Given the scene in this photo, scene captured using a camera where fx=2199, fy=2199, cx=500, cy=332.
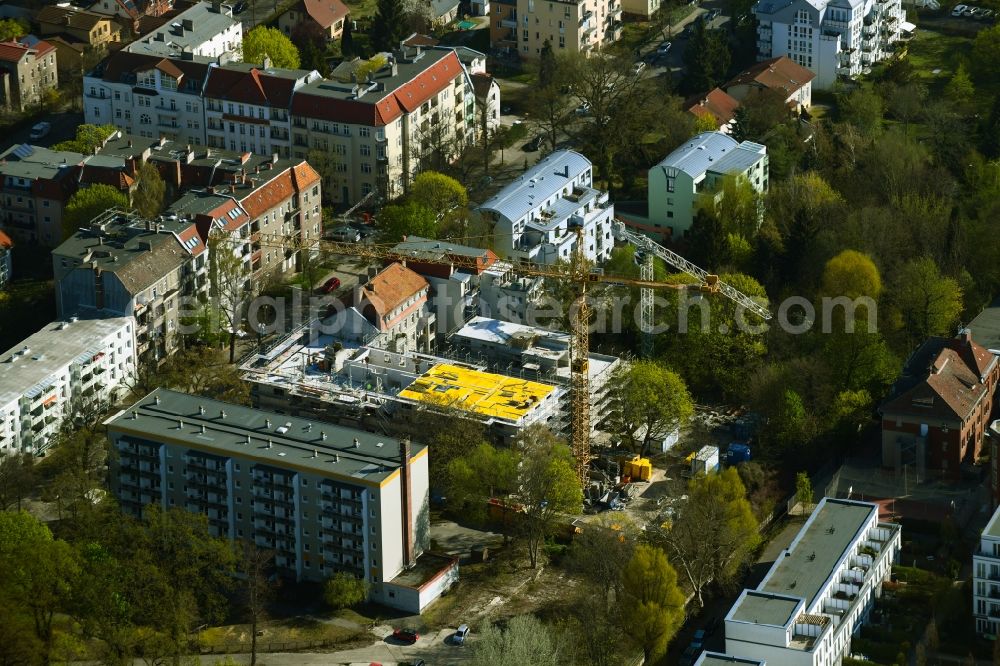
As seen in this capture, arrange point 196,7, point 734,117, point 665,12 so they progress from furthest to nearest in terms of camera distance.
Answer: point 665,12, point 196,7, point 734,117

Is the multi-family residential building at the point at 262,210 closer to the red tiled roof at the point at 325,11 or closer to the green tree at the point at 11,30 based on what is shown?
the red tiled roof at the point at 325,11

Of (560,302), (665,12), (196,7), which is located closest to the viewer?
(560,302)

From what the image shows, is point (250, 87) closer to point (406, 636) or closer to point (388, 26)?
point (388, 26)

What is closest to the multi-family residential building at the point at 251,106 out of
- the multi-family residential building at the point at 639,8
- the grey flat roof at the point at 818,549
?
the multi-family residential building at the point at 639,8

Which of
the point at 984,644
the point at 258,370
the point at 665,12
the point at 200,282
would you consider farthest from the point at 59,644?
the point at 665,12

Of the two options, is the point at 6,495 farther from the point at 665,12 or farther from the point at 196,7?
the point at 665,12
